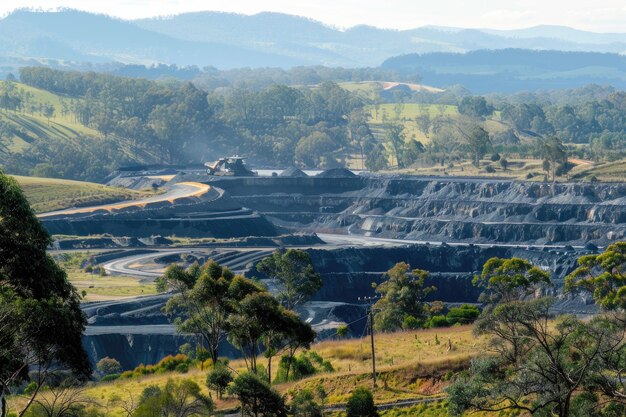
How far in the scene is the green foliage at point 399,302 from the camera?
310 ft

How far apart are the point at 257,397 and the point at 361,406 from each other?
4958 mm

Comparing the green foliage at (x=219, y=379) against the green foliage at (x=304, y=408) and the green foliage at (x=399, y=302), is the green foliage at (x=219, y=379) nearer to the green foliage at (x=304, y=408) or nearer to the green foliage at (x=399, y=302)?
the green foliage at (x=304, y=408)

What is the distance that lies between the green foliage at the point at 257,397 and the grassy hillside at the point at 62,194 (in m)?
127

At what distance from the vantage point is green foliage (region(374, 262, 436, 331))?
310 feet

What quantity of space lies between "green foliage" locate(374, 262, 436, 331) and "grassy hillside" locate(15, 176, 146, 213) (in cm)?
8747

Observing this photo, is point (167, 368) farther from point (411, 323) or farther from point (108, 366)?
point (411, 323)

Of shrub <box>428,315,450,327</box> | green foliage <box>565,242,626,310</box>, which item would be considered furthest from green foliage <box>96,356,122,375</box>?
green foliage <box>565,242,626,310</box>

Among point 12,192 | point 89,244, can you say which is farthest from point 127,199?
point 12,192

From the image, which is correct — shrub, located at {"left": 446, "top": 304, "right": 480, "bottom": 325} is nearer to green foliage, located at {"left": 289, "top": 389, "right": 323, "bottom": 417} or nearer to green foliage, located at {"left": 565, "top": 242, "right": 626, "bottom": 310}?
green foliage, located at {"left": 565, "top": 242, "right": 626, "bottom": 310}

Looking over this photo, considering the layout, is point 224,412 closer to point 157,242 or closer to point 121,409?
point 121,409

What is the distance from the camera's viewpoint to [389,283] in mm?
101125

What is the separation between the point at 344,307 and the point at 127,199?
8355cm

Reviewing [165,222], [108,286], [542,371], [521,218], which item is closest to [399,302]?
[108,286]

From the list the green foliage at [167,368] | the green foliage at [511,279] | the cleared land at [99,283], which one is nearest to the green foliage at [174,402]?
the green foliage at [167,368]
